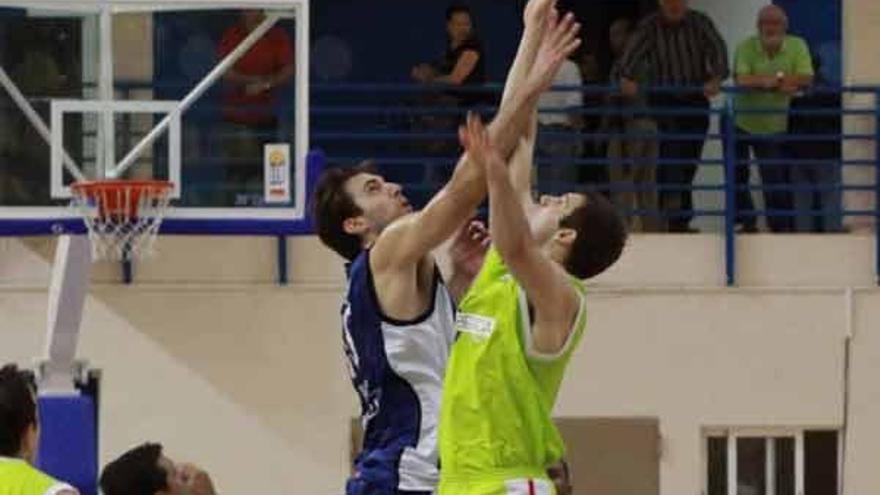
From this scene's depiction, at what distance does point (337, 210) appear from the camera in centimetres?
780

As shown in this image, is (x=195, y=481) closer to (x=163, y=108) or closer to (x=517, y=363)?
(x=517, y=363)

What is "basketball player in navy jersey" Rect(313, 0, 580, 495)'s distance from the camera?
24.6 ft

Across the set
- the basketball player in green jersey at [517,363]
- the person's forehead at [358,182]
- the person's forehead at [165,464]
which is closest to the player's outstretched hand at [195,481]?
the person's forehead at [165,464]

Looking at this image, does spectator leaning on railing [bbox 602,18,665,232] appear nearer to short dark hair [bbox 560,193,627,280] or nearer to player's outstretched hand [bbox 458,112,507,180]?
short dark hair [bbox 560,193,627,280]

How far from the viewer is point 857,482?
16.8 meters

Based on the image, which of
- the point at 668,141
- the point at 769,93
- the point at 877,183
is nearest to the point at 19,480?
the point at 668,141

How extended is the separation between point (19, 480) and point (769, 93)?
10249 millimetres

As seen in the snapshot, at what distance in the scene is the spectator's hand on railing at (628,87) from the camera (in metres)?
16.4

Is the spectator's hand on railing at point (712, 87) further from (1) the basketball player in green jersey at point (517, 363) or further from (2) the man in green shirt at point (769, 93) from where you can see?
(1) the basketball player in green jersey at point (517, 363)

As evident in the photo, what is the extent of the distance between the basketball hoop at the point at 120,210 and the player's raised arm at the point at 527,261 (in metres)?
6.17

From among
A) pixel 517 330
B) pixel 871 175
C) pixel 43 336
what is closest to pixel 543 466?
pixel 517 330

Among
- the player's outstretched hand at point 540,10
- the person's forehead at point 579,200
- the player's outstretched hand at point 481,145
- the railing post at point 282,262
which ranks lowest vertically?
the railing post at point 282,262

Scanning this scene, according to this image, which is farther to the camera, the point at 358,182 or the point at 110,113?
the point at 110,113

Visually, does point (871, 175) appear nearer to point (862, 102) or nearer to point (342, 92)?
point (862, 102)
